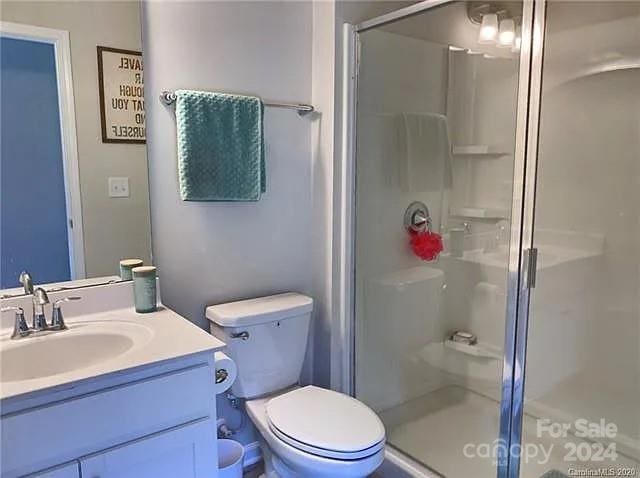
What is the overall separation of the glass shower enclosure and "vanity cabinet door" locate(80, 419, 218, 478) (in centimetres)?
96

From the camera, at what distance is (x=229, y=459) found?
5.82 ft

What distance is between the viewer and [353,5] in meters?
2.00

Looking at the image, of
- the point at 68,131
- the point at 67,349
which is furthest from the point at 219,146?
the point at 67,349

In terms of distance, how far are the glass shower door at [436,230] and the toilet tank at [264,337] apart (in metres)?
0.35

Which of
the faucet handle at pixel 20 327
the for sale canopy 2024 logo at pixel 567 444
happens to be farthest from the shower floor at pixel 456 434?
the faucet handle at pixel 20 327

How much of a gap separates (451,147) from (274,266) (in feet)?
3.33

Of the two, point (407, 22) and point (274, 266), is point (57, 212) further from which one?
point (407, 22)

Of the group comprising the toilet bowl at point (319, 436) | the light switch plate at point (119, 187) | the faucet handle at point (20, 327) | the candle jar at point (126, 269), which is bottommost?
the toilet bowl at point (319, 436)

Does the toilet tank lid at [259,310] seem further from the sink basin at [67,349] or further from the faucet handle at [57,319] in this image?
the faucet handle at [57,319]

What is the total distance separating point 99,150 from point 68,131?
0.35ft

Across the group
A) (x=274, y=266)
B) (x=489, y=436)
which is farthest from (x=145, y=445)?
(x=489, y=436)

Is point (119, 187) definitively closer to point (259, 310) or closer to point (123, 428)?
point (259, 310)

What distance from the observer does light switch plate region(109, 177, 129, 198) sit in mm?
1610

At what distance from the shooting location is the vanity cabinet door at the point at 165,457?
3.84 feet
